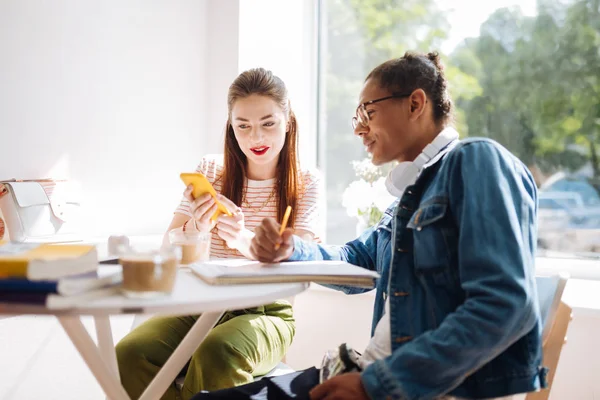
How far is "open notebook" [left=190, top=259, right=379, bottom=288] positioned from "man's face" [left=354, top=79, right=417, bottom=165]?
0.28 metres

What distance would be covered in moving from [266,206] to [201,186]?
48cm

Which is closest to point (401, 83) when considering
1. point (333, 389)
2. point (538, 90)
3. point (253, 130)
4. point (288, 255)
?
point (288, 255)

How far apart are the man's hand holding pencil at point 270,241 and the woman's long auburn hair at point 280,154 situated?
2.24 feet

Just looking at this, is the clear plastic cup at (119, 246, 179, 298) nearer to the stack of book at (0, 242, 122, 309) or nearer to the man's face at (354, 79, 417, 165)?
the stack of book at (0, 242, 122, 309)

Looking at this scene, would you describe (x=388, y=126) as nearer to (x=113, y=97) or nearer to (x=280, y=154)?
(x=280, y=154)

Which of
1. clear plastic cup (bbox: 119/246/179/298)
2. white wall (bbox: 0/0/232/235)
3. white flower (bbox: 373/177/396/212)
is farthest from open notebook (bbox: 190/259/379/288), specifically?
white flower (bbox: 373/177/396/212)

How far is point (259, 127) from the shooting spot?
2135 millimetres

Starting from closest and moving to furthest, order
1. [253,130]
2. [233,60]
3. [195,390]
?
[195,390] < [253,130] < [233,60]

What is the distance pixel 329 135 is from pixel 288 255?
6.30 ft

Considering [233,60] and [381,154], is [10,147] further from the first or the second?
[381,154]

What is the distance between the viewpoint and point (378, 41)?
318cm

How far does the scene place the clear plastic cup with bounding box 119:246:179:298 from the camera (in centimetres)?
104

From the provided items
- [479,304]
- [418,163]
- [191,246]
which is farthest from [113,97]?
[479,304]

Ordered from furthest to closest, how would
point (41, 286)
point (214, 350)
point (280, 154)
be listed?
1. point (280, 154)
2. point (214, 350)
3. point (41, 286)
